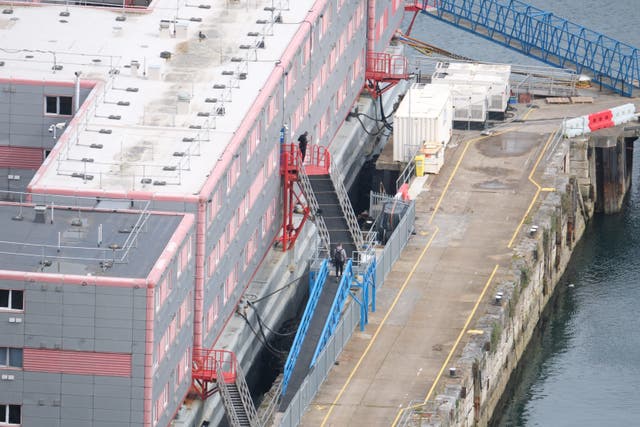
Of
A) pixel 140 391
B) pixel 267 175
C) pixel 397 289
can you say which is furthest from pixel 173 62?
pixel 140 391

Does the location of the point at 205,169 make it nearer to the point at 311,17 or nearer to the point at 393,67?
the point at 311,17

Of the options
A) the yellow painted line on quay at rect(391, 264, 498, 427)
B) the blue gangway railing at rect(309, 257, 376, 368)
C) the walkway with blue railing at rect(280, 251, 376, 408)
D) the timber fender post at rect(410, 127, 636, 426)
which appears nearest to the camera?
the yellow painted line on quay at rect(391, 264, 498, 427)

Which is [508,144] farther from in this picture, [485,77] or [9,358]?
[9,358]

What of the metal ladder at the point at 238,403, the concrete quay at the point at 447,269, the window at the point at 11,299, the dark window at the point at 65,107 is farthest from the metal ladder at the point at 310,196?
the window at the point at 11,299

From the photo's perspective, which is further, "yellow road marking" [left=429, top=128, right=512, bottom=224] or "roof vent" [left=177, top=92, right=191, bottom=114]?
"yellow road marking" [left=429, top=128, right=512, bottom=224]

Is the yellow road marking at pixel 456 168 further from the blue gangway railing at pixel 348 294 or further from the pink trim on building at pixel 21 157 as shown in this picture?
the pink trim on building at pixel 21 157

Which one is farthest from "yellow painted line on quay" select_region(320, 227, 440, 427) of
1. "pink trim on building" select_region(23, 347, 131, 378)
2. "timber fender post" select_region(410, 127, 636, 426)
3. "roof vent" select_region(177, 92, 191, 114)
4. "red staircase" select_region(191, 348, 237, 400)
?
"roof vent" select_region(177, 92, 191, 114)

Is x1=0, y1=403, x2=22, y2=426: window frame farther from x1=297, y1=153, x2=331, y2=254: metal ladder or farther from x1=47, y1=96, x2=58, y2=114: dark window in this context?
x1=297, y1=153, x2=331, y2=254: metal ladder

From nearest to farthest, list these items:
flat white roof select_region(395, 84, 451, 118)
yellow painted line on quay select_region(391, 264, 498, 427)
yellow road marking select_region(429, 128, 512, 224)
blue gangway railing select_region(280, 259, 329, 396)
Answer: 1. yellow painted line on quay select_region(391, 264, 498, 427)
2. blue gangway railing select_region(280, 259, 329, 396)
3. yellow road marking select_region(429, 128, 512, 224)
4. flat white roof select_region(395, 84, 451, 118)
